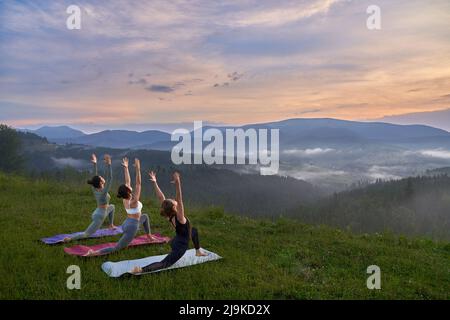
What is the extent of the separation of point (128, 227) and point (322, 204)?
183 meters

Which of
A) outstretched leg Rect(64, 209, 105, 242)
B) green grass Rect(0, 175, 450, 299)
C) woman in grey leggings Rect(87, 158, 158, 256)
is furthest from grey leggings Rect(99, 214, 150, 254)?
outstretched leg Rect(64, 209, 105, 242)

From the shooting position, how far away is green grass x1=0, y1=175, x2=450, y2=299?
855 centimetres

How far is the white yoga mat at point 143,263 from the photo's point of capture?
9.58 m

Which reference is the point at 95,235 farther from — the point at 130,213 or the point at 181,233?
the point at 181,233

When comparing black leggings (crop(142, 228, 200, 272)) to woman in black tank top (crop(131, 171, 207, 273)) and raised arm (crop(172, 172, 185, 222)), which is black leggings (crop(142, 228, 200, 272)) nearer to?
woman in black tank top (crop(131, 171, 207, 273))

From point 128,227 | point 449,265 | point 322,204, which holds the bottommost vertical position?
point 322,204

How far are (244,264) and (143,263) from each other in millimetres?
2728

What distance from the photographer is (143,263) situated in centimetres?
1036

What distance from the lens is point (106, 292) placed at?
8367 mm

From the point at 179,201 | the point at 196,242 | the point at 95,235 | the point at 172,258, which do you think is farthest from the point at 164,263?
the point at 95,235

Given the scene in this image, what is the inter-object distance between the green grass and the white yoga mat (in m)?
0.22
